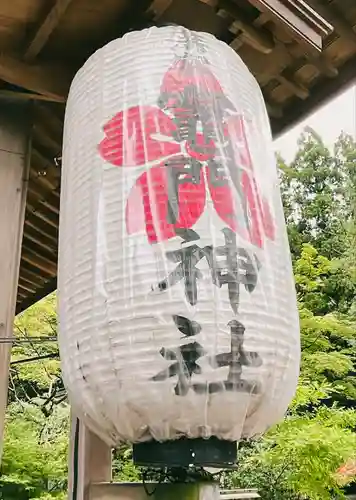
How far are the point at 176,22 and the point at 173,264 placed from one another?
5.04 feet

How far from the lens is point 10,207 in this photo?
8.75 ft

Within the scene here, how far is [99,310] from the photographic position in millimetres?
1578

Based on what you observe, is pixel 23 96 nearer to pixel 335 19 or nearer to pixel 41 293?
pixel 335 19

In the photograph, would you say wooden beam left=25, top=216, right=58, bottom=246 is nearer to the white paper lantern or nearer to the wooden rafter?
the wooden rafter

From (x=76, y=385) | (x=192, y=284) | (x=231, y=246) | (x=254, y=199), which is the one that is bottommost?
(x=76, y=385)

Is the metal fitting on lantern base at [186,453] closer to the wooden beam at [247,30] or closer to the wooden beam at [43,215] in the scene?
the wooden beam at [247,30]

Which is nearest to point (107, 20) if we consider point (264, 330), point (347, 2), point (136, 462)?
point (347, 2)

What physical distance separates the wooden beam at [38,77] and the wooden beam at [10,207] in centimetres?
26

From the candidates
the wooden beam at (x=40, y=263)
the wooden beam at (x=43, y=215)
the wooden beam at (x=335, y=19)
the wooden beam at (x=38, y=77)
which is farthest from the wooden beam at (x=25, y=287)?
the wooden beam at (x=335, y=19)

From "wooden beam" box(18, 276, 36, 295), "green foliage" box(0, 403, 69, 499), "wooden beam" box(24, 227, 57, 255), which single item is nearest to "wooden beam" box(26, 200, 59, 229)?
"wooden beam" box(24, 227, 57, 255)

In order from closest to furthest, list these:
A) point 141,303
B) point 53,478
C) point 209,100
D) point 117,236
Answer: point 141,303
point 117,236
point 209,100
point 53,478

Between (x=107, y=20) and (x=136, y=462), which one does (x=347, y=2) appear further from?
(x=136, y=462)

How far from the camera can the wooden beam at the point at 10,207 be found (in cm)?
244

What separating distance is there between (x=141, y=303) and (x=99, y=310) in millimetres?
146
